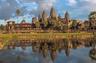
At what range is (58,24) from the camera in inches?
7116

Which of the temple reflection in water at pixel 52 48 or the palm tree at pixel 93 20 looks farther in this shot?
the palm tree at pixel 93 20

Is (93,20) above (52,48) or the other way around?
above

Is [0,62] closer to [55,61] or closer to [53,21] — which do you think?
[55,61]

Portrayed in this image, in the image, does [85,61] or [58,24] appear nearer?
[85,61]

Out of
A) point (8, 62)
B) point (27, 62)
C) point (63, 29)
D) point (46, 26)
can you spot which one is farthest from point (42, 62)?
point (46, 26)

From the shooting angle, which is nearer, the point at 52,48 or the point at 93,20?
the point at 52,48

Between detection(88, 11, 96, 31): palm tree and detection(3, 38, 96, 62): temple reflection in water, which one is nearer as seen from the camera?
detection(3, 38, 96, 62): temple reflection in water

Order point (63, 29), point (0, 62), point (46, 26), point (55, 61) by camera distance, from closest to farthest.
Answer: point (0, 62), point (55, 61), point (63, 29), point (46, 26)

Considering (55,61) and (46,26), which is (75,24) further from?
(55,61)

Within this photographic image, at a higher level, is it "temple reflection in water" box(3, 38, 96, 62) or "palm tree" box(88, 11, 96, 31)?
"palm tree" box(88, 11, 96, 31)

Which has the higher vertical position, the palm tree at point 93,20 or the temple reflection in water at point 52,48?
the palm tree at point 93,20

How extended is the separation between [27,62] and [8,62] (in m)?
3.74

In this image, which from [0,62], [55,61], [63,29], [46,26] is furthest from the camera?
[46,26]

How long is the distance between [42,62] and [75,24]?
144608 millimetres
